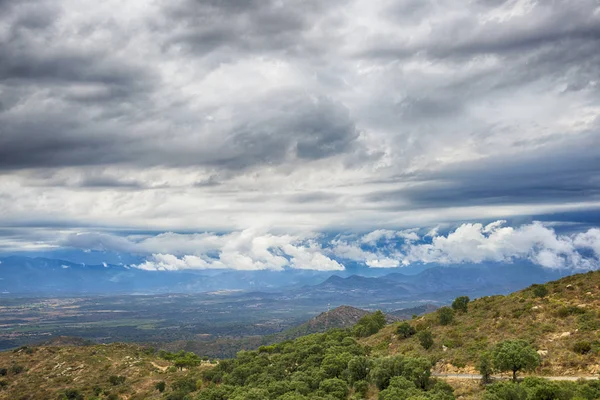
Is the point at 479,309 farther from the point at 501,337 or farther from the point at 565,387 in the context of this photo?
the point at 565,387

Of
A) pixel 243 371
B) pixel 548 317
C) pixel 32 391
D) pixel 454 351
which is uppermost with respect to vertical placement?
pixel 548 317

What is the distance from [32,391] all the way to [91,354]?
28067 millimetres

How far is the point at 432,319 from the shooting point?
95312mm

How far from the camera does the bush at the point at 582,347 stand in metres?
55.7

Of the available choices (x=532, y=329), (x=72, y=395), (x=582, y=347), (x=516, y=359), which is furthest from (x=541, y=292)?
(x=72, y=395)

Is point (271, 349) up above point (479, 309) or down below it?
below

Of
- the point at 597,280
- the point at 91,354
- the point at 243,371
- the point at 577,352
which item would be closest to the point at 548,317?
the point at 577,352

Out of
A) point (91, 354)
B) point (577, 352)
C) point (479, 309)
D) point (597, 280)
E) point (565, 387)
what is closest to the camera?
point (565, 387)

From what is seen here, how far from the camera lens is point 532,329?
65.9 m

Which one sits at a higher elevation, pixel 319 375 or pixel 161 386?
pixel 319 375

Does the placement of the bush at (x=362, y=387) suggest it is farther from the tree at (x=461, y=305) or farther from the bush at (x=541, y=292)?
the tree at (x=461, y=305)

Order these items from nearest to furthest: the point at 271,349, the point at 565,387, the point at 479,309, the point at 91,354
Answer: the point at 565,387 < the point at 479,309 < the point at 271,349 < the point at 91,354

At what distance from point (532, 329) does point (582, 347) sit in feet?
32.7

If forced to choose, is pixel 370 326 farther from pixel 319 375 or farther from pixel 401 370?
pixel 401 370
